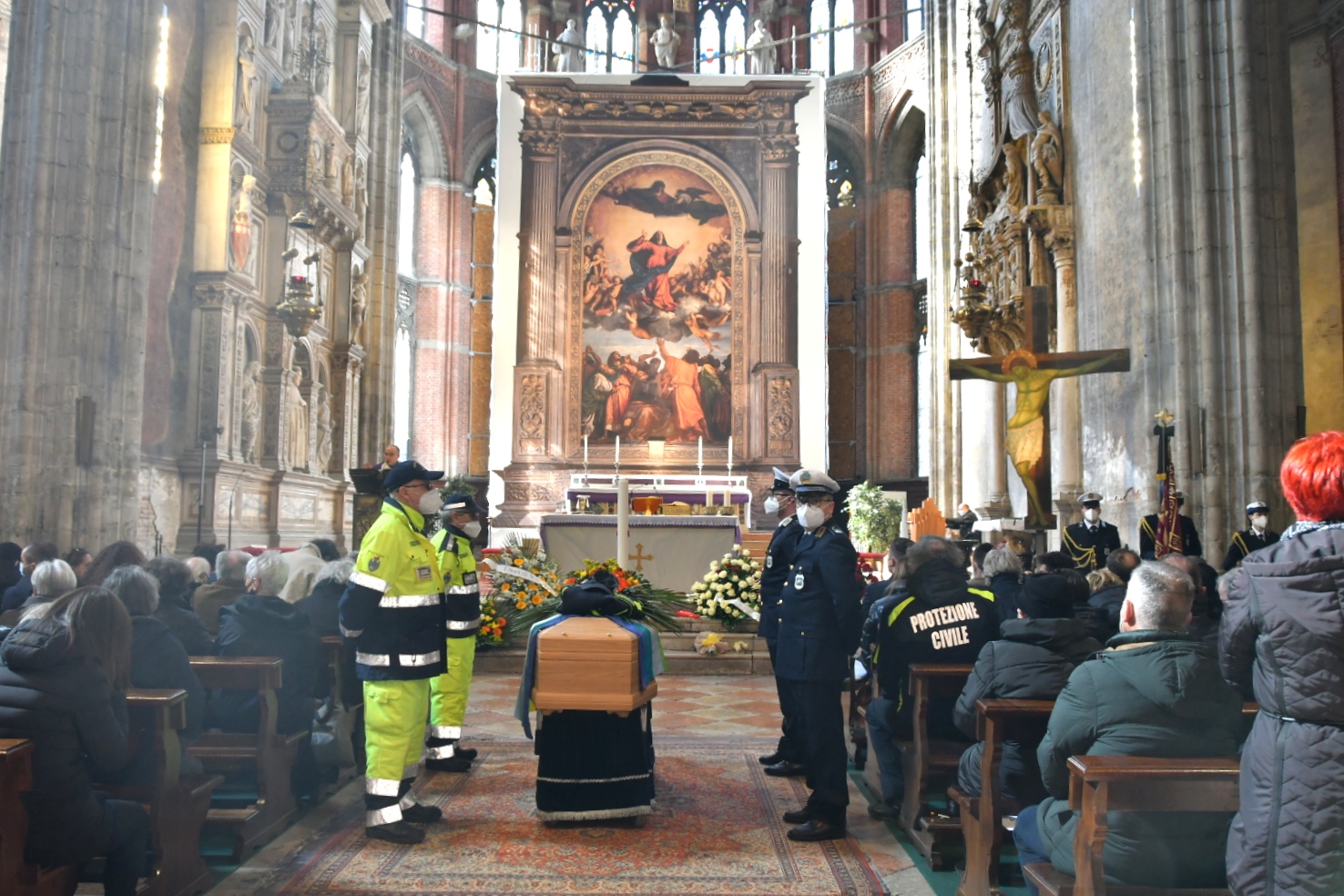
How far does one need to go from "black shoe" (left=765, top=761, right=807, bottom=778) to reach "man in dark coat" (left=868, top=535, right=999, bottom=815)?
82 cm

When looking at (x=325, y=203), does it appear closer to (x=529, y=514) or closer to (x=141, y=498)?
(x=141, y=498)

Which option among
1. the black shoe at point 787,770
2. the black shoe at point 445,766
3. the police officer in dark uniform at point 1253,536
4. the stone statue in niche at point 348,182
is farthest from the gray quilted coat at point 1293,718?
the stone statue in niche at point 348,182

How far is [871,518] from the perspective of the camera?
66.0ft

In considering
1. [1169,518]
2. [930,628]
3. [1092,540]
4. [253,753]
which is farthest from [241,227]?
[930,628]

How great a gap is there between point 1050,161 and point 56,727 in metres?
12.9

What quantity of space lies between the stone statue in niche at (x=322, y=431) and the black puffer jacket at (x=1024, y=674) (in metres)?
13.5

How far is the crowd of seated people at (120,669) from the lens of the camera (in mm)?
3492

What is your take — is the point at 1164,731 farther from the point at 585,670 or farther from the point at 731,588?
the point at 731,588

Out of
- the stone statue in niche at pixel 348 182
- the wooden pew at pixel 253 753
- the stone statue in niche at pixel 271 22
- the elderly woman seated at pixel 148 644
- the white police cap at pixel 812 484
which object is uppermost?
the stone statue in niche at pixel 271 22

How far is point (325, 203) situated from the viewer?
51.1 feet

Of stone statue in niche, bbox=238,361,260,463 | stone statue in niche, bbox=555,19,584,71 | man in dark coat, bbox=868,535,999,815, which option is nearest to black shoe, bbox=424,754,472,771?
man in dark coat, bbox=868,535,999,815

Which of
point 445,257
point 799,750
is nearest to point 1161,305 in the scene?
point 799,750

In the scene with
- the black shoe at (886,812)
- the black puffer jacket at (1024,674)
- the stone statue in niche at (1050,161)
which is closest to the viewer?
the black puffer jacket at (1024,674)

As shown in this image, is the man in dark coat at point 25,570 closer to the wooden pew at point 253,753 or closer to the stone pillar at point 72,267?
the wooden pew at point 253,753
